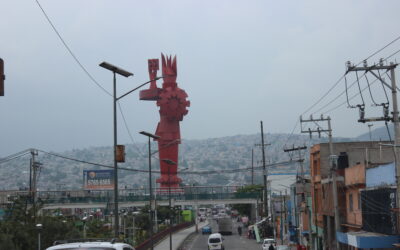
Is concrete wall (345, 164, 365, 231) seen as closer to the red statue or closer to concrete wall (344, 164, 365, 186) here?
concrete wall (344, 164, 365, 186)

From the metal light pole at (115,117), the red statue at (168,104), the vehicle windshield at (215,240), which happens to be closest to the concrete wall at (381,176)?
the metal light pole at (115,117)

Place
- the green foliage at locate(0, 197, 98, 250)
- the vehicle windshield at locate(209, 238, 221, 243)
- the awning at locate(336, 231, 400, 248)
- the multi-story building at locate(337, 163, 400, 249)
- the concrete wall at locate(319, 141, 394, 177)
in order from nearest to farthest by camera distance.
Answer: the awning at locate(336, 231, 400, 248)
the multi-story building at locate(337, 163, 400, 249)
the green foliage at locate(0, 197, 98, 250)
the concrete wall at locate(319, 141, 394, 177)
the vehicle windshield at locate(209, 238, 221, 243)

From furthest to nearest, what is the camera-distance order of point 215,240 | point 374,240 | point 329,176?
1. point 215,240
2. point 329,176
3. point 374,240

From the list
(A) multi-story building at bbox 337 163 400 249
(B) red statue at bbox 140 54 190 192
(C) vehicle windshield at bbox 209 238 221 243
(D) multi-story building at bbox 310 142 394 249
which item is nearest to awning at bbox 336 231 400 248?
(A) multi-story building at bbox 337 163 400 249

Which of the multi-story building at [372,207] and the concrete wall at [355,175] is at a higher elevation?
the concrete wall at [355,175]

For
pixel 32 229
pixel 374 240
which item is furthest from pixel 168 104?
pixel 374 240

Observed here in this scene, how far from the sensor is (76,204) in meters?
97.2

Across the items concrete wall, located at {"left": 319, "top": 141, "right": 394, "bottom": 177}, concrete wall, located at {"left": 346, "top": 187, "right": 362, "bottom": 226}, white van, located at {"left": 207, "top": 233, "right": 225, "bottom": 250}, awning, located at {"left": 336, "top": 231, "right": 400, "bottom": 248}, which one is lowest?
white van, located at {"left": 207, "top": 233, "right": 225, "bottom": 250}

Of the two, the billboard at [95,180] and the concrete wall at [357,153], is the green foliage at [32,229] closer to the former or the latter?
the concrete wall at [357,153]

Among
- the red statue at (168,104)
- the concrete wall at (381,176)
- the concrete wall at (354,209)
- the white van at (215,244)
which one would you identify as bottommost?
the white van at (215,244)

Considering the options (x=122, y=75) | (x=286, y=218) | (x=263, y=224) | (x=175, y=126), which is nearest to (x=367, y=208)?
(x=122, y=75)

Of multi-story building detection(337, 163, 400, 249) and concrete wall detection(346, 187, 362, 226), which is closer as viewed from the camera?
multi-story building detection(337, 163, 400, 249)

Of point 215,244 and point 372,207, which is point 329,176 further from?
point 215,244

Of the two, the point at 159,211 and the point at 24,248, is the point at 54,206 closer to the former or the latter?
the point at 159,211
